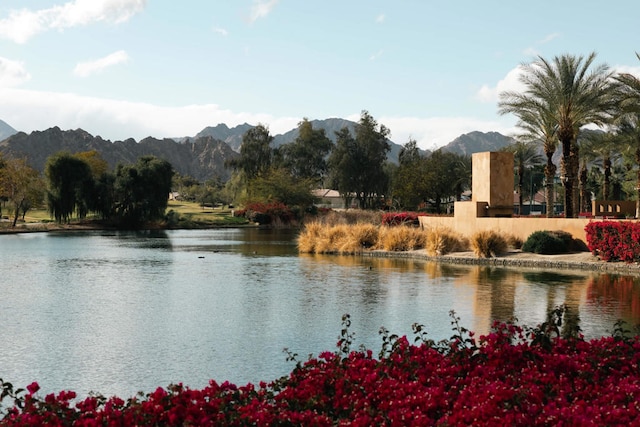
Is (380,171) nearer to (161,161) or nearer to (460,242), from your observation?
(161,161)

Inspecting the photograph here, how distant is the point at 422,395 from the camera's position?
7359 mm

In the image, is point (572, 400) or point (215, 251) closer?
point (572, 400)

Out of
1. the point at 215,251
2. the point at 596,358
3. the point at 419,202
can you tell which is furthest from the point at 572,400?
the point at 419,202

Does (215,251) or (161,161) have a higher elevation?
(161,161)

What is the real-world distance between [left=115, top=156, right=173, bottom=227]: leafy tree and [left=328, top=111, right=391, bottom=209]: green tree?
1086 inches

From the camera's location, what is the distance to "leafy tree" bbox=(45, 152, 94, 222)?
2766 inches

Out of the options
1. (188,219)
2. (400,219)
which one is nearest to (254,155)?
(188,219)

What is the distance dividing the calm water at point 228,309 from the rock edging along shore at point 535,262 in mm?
1593

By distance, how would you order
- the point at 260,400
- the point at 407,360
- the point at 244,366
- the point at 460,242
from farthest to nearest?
the point at 460,242, the point at 244,366, the point at 407,360, the point at 260,400

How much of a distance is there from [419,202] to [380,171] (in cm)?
1991

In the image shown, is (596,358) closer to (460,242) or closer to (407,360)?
(407,360)

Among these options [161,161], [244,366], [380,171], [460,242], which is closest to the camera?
[244,366]

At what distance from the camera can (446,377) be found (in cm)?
827

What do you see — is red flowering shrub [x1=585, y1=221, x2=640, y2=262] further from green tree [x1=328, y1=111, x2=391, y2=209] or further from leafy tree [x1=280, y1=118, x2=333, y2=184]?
leafy tree [x1=280, y1=118, x2=333, y2=184]
